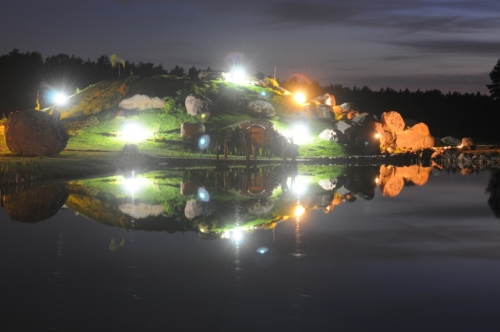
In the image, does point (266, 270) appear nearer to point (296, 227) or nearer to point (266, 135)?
point (296, 227)

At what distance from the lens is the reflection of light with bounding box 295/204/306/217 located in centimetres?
2810

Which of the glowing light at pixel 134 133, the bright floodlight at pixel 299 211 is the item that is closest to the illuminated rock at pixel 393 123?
the glowing light at pixel 134 133

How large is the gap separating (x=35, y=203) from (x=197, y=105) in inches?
1832

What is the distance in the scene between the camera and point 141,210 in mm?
28000

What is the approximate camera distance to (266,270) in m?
17.6

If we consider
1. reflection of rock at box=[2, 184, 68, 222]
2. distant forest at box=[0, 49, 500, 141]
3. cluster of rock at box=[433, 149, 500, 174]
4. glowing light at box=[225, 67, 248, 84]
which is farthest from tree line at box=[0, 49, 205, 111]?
reflection of rock at box=[2, 184, 68, 222]

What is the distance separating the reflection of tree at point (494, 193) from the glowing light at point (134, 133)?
29855 millimetres

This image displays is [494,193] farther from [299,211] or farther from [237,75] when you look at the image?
[237,75]

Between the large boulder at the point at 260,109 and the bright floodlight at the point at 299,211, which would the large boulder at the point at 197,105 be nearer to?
the large boulder at the point at 260,109

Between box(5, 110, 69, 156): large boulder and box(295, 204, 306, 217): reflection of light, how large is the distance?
2152 centimetres

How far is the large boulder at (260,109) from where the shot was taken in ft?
252

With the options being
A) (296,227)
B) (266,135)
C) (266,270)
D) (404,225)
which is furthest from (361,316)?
(266,135)

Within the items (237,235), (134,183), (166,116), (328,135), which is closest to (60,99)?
(166,116)

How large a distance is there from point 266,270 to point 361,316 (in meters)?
4.15
